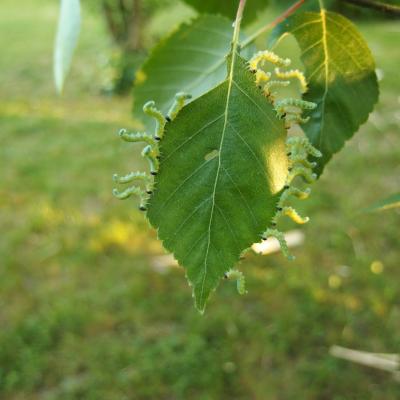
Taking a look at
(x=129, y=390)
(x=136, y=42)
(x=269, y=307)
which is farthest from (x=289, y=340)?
(x=136, y=42)

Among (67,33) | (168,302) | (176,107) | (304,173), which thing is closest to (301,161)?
(304,173)

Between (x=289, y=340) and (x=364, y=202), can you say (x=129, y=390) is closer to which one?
(x=289, y=340)

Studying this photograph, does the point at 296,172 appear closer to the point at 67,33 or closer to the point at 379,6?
the point at 379,6

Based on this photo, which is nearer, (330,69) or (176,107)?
(176,107)

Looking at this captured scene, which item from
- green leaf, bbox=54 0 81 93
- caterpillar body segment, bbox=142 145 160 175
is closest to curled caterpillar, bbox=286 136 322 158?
caterpillar body segment, bbox=142 145 160 175

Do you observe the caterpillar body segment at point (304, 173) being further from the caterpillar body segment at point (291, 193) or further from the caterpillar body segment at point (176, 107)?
the caterpillar body segment at point (176, 107)
